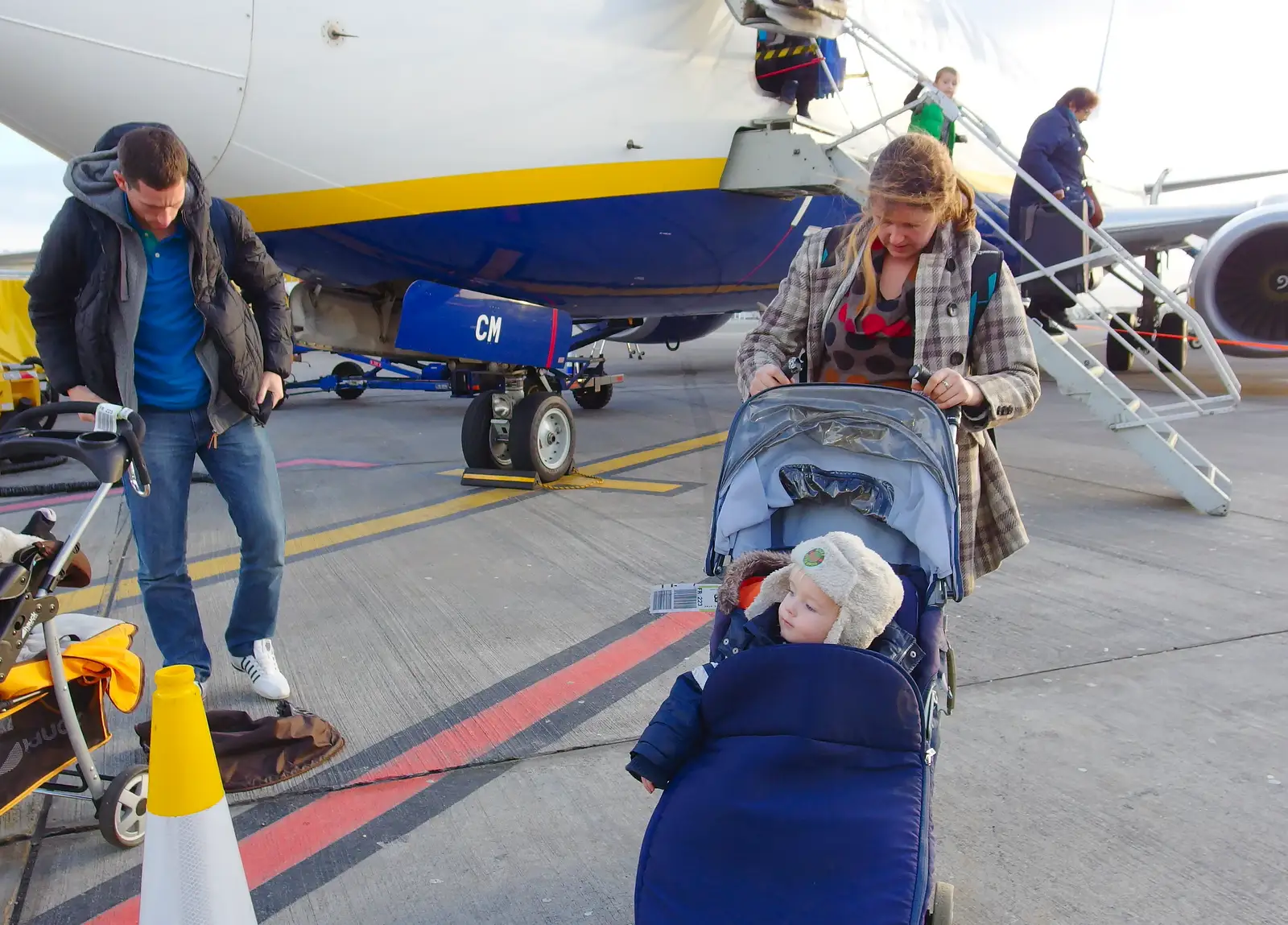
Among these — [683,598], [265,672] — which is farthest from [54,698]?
[683,598]

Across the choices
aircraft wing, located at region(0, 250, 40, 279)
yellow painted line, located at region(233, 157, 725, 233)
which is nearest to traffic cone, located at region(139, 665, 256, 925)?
yellow painted line, located at region(233, 157, 725, 233)

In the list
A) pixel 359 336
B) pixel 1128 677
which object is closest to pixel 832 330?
pixel 1128 677

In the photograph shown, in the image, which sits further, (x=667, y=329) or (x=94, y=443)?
(x=667, y=329)

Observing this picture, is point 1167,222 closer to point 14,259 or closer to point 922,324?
point 922,324

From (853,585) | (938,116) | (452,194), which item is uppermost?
(938,116)

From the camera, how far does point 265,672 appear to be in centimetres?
315

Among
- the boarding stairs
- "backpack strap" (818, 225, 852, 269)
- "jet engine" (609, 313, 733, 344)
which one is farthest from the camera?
"jet engine" (609, 313, 733, 344)

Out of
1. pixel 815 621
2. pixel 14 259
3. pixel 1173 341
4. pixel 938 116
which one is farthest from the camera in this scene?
pixel 14 259

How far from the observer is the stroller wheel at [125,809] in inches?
90.0

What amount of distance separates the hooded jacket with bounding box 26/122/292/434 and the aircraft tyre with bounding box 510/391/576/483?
3.41 m

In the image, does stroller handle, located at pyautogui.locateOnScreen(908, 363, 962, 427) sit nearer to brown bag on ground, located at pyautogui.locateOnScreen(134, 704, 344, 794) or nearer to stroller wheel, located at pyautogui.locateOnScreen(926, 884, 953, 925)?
stroller wheel, located at pyautogui.locateOnScreen(926, 884, 953, 925)

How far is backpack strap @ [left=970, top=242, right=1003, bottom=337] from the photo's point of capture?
228 cm

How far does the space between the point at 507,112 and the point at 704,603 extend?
3.90 m

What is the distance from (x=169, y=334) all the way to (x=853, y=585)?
2277 millimetres
